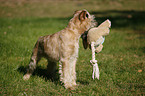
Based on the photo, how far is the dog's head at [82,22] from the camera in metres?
3.79

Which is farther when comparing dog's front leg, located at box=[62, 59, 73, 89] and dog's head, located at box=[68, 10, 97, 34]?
dog's front leg, located at box=[62, 59, 73, 89]

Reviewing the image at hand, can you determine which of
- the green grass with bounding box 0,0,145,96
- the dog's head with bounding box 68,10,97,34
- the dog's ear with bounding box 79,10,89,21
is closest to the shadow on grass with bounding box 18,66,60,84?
the green grass with bounding box 0,0,145,96

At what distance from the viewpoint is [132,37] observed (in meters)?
9.19

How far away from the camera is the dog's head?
3789 mm

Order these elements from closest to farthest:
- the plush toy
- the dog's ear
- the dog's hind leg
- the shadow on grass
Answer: the dog's ear
the plush toy
the dog's hind leg
the shadow on grass

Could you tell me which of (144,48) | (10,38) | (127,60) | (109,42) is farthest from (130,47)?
(10,38)

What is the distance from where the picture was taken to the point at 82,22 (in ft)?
12.6

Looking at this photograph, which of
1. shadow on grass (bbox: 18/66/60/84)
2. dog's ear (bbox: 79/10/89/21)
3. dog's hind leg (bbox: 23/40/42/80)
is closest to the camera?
dog's ear (bbox: 79/10/89/21)

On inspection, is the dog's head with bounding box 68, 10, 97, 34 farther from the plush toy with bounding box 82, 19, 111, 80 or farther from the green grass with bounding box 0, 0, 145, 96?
the green grass with bounding box 0, 0, 145, 96

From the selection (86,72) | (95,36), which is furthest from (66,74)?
(86,72)

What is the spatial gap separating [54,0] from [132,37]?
2309cm

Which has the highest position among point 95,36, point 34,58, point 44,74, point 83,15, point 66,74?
point 83,15

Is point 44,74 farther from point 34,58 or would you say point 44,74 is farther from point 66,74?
point 66,74

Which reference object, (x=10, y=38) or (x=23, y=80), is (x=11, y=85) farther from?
(x=10, y=38)
